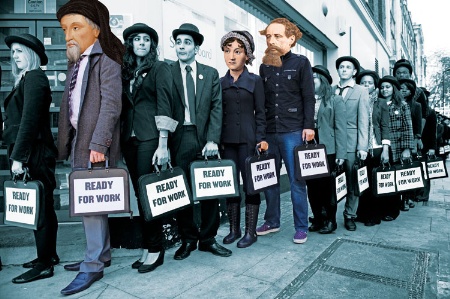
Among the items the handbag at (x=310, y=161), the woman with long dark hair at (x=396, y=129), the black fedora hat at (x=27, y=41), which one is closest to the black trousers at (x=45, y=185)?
the black fedora hat at (x=27, y=41)

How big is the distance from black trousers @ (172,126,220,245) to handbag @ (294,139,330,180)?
92 cm

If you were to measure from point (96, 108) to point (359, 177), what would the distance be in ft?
9.95

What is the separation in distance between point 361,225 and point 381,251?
1063mm

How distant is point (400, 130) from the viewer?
Result: 4.90 meters

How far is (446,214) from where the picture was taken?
512 centimetres

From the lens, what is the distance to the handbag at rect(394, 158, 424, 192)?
14.5ft

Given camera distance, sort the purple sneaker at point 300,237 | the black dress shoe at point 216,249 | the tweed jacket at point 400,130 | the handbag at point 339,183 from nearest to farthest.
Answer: the black dress shoe at point 216,249 → the purple sneaker at point 300,237 → the handbag at point 339,183 → the tweed jacket at point 400,130

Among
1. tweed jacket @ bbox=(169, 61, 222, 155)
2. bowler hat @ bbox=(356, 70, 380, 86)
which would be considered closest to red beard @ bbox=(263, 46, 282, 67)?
tweed jacket @ bbox=(169, 61, 222, 155)

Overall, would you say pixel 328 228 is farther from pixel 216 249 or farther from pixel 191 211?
pixel 191 211

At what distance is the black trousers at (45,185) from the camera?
2937 millimetres

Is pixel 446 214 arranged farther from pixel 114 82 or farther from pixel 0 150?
pixel 0 150

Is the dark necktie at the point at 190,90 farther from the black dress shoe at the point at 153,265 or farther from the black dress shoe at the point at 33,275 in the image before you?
the black dress shoe at the point at 33,275

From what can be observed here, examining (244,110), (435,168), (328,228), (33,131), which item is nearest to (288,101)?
(244,110)

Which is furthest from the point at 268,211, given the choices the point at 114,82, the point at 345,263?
the point at 114,82
